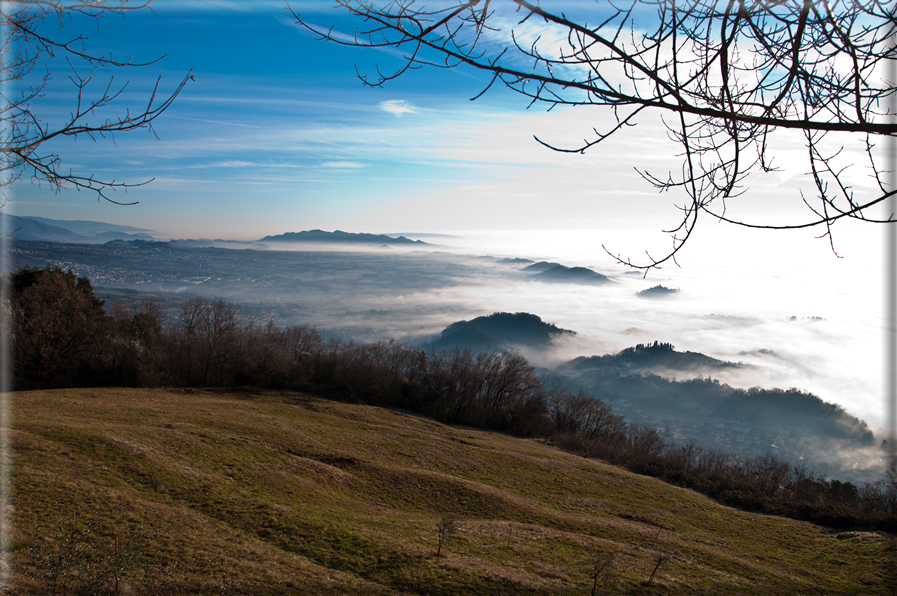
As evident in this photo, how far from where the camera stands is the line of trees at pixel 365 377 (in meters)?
27.3

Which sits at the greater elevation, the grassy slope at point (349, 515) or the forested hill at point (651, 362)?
the grassy slope at point (349, 515)

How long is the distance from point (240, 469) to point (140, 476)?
3534mm

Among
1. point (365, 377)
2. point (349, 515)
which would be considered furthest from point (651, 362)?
point (349, 515)

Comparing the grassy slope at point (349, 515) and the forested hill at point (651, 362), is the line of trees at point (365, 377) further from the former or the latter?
the forested hill at point (651, 362)

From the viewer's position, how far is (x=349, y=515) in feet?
42.3

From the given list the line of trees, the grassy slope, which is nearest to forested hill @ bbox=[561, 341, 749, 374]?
the line of trees

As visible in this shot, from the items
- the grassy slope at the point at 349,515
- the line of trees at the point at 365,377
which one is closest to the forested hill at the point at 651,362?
the line of trees at the point at 365,377

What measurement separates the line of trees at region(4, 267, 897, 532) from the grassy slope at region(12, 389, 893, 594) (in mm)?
6468

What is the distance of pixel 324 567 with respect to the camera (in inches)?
340

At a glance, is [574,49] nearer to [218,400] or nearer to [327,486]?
[327,486]

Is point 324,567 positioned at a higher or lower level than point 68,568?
lower

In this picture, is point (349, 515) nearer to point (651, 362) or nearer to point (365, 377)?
point (365, 377)

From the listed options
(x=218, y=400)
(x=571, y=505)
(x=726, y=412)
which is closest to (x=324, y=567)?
(x=571, y=505)

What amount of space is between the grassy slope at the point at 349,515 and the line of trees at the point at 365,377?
647 cm
